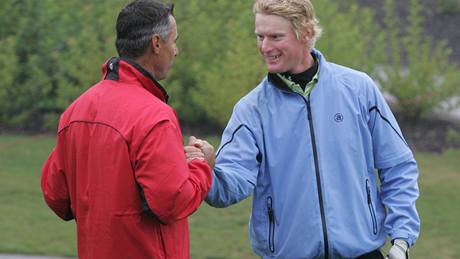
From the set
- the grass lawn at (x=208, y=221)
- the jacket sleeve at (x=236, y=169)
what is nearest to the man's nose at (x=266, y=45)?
the jacket sleeve at (x=236, y=169)

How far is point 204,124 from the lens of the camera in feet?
36.2

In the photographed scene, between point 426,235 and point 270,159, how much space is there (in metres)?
3.78

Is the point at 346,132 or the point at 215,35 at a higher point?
the point at 346,132

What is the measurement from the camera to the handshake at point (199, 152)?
12.0ft

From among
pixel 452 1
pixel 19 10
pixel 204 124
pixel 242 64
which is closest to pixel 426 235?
pixel 242 64

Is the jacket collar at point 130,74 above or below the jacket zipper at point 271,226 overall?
above

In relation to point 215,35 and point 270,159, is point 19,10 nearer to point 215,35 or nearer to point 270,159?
point 215,35

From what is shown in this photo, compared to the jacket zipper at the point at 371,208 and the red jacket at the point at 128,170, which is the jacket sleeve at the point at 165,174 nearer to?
the red jacket at the point at 128,170

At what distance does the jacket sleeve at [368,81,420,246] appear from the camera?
3.89 meters

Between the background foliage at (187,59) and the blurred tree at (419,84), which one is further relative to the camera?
the blurred tree at (419,84)

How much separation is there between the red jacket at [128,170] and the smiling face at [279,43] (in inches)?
18.9

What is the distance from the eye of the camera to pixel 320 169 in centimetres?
382

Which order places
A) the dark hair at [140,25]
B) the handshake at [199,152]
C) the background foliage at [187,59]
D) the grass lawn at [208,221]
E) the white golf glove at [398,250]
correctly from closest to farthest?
the dark hair at [140,25] < the handshake at [199,152] < the white golf glove at [398,250] < the grass lawn at [208,221] < the background foliage at [187,59]

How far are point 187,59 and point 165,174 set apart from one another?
755 cm
